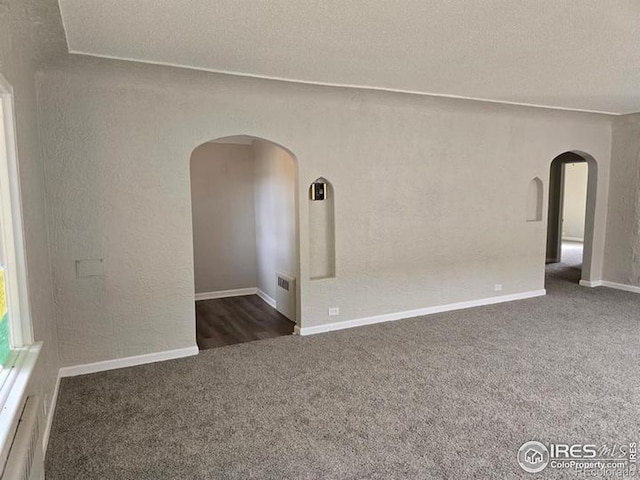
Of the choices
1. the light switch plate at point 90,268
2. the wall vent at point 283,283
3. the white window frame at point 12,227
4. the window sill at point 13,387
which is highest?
the white window frame at point 12,227

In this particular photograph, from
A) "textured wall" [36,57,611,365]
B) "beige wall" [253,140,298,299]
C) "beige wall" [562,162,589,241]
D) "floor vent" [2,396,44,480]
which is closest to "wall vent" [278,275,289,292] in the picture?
"beige wall" [253,140,298,299]

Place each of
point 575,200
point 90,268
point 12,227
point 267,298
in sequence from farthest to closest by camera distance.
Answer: point 575,200
point 267,298
point 90,268
point 12,227

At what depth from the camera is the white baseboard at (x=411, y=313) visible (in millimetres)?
4605

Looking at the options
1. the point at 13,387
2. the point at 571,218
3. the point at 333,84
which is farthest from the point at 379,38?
the point at 571,218

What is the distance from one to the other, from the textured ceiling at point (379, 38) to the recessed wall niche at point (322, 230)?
45.7 inches

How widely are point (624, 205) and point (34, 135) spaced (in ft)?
23.9

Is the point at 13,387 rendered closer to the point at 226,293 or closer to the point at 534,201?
the point at 226,293

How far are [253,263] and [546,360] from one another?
430 cm

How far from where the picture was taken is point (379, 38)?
9.34ft

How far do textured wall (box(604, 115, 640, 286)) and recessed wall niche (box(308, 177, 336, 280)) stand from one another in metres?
4.61

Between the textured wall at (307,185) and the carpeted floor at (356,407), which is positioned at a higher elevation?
the textured wall at (307,185)

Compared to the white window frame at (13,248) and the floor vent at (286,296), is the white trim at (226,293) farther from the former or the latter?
the white window frame at (13,248)

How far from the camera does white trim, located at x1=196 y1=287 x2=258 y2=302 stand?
642 cm

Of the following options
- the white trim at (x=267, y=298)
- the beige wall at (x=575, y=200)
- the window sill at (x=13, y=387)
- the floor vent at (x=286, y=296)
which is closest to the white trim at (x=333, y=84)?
the window sill at (x=13, y=387)
